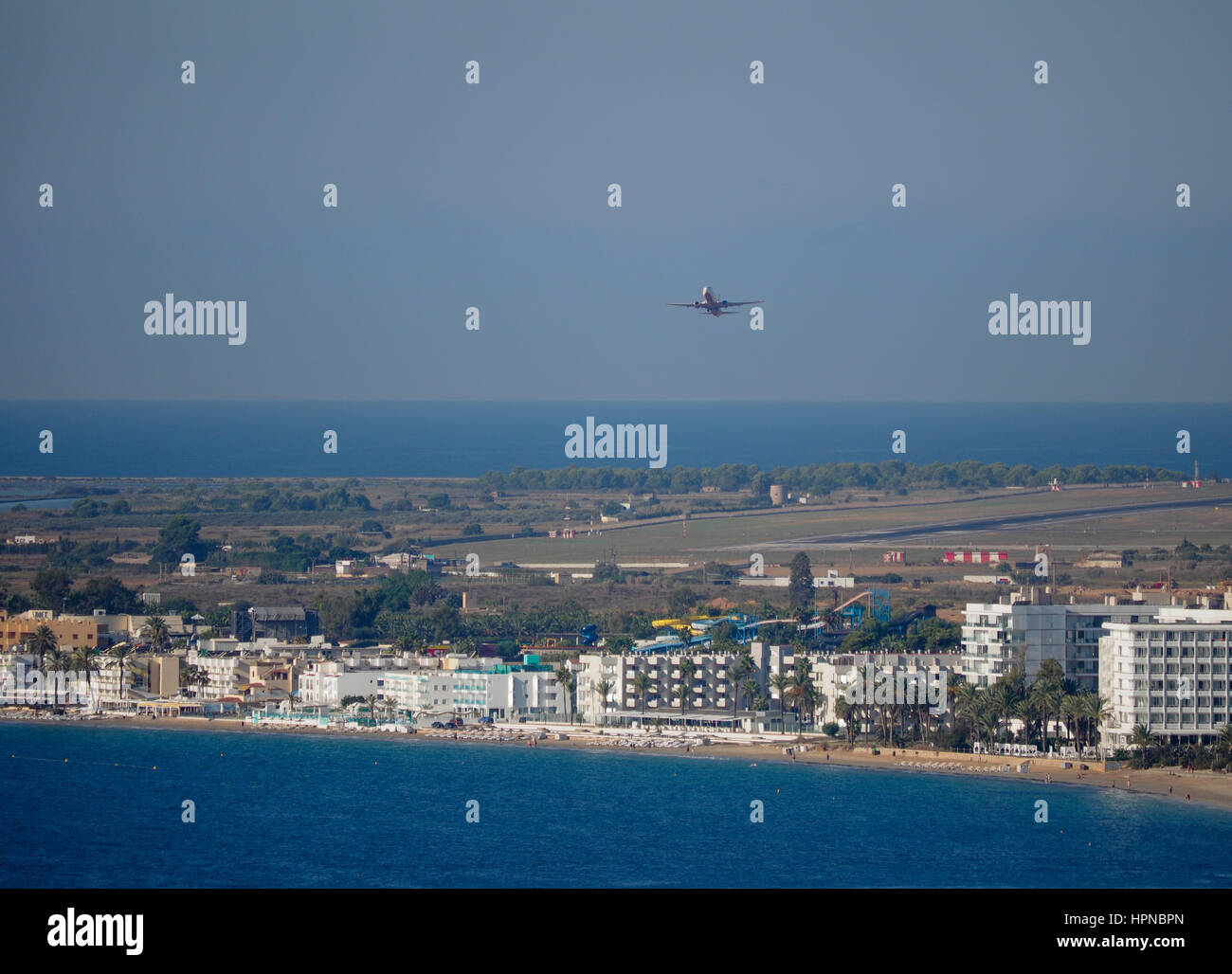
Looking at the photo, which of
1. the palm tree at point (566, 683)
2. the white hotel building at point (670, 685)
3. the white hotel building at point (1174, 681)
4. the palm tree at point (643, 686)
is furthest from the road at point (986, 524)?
the white hotel building at point (1174, 681)

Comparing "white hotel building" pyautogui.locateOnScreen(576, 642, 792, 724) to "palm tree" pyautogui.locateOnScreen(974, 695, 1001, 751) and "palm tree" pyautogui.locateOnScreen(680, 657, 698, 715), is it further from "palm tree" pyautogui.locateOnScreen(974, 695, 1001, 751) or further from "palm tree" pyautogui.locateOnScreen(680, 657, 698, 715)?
"palm tree" pyautogui.locateOnScreen(974, 695, 1001, 751)

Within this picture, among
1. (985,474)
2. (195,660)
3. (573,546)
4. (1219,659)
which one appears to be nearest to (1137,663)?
(1219,659)

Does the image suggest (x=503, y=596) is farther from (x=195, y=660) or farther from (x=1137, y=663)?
(x=1137, y=663)

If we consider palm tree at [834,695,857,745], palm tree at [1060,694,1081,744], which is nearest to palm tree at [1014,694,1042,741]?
palm tree at [1060,694,1081,744]

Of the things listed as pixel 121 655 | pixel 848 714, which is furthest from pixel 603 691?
pixel 121 655

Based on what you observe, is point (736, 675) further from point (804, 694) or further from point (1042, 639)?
point (1042, 639)

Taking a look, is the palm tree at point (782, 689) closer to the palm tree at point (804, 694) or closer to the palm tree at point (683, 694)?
the palm tree at point (804, 694)
